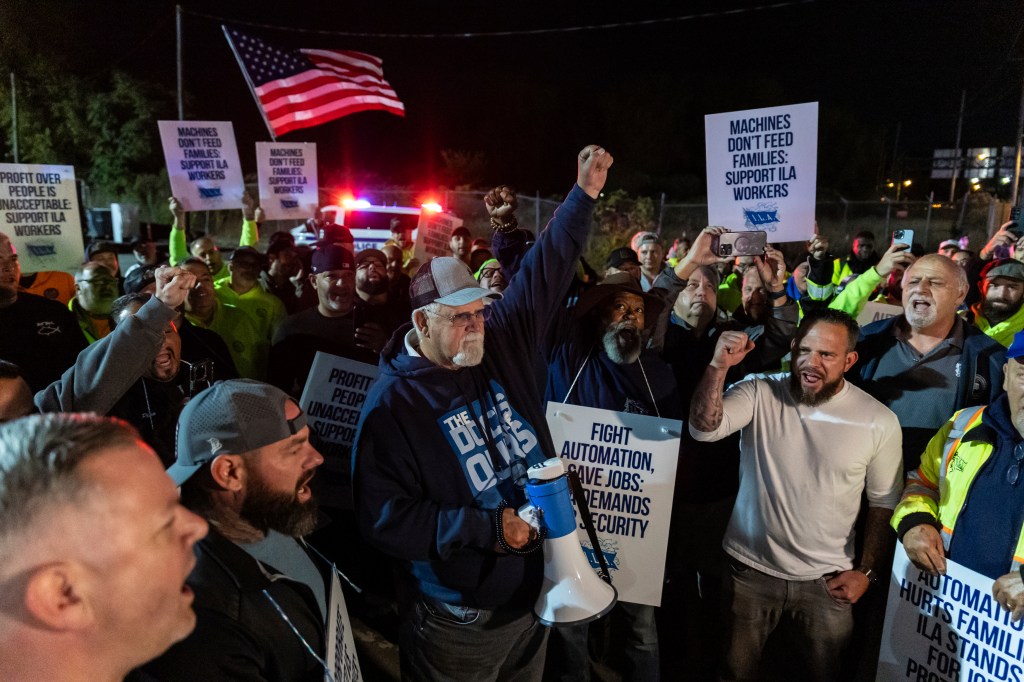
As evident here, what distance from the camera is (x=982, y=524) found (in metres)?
2.83

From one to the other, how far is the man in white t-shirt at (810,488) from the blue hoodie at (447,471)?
1.05 meters

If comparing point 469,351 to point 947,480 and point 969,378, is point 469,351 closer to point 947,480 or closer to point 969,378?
point 947,480

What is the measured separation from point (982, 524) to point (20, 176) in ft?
25.2

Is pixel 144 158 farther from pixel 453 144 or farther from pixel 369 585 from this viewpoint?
pixel 369 585

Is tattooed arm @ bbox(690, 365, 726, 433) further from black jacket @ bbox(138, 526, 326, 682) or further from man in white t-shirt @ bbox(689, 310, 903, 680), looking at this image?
black jacket @ bbox(138, 526, 326, 682)

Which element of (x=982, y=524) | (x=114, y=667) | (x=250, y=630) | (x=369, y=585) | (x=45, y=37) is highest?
(x=45, y=37)

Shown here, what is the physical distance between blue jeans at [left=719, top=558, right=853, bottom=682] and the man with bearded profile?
83.9 inches

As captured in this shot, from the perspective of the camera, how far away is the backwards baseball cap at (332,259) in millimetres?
5016

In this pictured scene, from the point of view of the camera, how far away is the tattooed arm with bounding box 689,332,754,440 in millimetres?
3076

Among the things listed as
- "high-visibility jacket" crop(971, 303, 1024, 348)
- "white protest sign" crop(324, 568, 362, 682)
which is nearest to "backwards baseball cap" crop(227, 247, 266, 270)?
"white protest sign" crop(324, 568, 362, 682)

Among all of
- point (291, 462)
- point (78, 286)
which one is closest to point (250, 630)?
point (291, 462)

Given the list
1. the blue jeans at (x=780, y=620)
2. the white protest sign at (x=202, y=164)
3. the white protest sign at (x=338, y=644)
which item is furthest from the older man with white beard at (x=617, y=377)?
the white protest sign at (x=202, y=164)

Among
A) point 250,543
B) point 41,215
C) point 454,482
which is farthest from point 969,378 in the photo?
point 41,215

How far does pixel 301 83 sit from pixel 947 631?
11.1 metres
